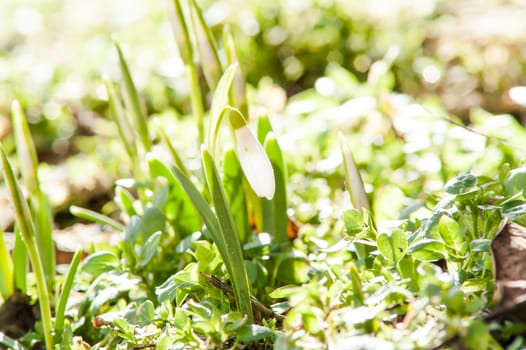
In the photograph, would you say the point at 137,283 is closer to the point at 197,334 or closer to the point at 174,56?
the point at 197,334

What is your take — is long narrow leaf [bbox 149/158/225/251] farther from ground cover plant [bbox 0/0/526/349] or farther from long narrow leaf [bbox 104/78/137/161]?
long narrow leaf [bbox 104/78/137/161]

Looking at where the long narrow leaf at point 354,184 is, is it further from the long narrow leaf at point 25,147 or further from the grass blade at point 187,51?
the long narrow leaf at point 25,147

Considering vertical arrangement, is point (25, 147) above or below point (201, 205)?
above

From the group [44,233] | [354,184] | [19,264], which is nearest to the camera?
[354,184]

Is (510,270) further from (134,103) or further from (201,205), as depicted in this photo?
(134,103)

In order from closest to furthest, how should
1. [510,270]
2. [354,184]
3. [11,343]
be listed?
[510,270] → [354,184] → [11,343]

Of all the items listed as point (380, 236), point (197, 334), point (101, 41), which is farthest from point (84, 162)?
point (380, 236)

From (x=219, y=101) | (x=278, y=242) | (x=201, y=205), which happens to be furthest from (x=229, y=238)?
(x=278, y=242)
